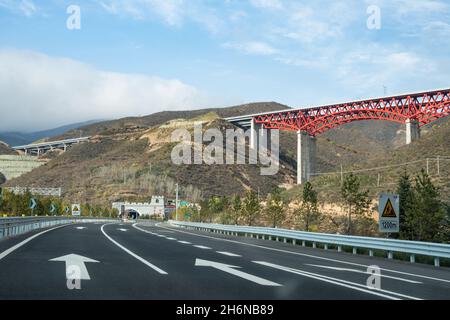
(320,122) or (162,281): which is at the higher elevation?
(320,122)

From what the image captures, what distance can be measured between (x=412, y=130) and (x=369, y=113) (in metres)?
8.24

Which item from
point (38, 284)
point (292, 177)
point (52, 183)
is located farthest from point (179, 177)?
point (38, 284)

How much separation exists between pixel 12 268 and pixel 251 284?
4.97 meters

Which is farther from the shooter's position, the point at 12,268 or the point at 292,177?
the point at 292,177

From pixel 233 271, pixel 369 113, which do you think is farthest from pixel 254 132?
pixel 233 271

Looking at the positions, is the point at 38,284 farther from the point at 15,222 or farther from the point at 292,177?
the point at 292,177

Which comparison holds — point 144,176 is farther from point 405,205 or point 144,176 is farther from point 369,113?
point 405,205

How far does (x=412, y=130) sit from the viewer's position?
8375 centimetres

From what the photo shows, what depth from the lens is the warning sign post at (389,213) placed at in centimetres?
2009

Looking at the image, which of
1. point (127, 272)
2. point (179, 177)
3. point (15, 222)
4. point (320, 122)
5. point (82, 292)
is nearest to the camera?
point (82, 292)

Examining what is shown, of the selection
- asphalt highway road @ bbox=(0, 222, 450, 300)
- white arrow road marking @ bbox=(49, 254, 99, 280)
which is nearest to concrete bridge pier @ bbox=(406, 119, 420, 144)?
asphalt highway road @ bbox=(0, 222, 450, 300)

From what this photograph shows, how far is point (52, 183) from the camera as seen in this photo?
161625 millimetres

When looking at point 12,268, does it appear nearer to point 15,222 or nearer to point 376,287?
point 376,287

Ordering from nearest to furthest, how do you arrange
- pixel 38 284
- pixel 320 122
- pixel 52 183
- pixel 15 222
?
pixel 38 284 < pixel 15 222 < pixel 320 122 < pixel 52 183
